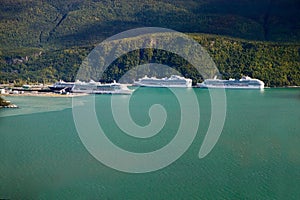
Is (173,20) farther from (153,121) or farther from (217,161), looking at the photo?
(217,161)

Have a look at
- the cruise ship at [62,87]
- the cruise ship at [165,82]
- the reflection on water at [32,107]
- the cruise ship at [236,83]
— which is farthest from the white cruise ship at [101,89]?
the cruise ship at [236,83]

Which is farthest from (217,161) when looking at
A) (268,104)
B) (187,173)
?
(268,104)

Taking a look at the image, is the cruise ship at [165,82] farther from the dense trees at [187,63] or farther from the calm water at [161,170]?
the calm water at [161,170]

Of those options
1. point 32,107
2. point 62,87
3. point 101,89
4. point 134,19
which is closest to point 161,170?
point 32,107

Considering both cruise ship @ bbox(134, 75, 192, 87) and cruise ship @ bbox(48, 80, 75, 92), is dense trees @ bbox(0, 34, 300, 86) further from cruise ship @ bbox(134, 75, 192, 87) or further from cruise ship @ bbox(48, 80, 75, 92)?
cruise ship @ bbox(48, 80, 75, 92)

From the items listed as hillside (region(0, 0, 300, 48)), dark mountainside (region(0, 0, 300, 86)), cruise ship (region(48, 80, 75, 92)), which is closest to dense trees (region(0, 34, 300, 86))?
dark mountainside (region(0, 0, 300, 86))

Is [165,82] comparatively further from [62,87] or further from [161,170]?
[161,170]
